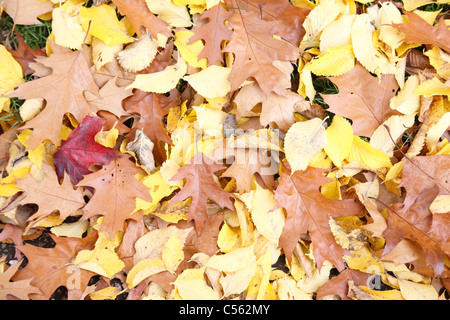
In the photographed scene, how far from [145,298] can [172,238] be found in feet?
0.65

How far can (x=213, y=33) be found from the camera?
104cm

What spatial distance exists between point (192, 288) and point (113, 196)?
1.14ft

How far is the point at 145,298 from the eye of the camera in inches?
42.7

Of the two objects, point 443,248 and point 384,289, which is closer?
point 443,248

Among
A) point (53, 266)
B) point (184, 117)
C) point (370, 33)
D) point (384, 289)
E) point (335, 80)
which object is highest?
point (370, 33)

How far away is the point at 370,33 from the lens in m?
1.07

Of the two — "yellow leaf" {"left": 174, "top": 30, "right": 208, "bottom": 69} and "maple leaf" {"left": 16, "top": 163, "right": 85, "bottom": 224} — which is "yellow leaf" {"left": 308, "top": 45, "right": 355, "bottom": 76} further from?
"maple leaf" {"left": 16, "top": 163, "right": 85, "bottom": 224}

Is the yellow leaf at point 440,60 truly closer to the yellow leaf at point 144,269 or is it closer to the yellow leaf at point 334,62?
the yellow leaf at point 334,62

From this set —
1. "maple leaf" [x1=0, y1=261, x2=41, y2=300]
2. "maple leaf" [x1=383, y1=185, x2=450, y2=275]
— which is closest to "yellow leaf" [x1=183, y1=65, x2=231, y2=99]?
"maple leaf" [x1=383, y1=185, x2=450, y2=275]

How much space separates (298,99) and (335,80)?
117 mm

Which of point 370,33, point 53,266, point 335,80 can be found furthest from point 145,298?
point 370,33

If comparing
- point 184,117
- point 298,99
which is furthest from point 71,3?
point 298,99
